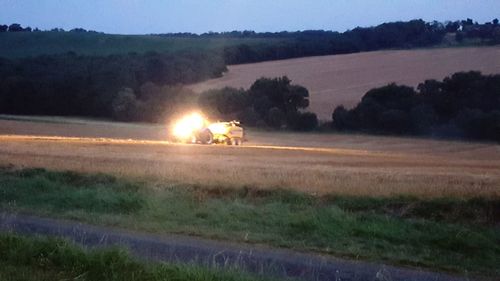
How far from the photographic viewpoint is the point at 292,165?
31062 mm

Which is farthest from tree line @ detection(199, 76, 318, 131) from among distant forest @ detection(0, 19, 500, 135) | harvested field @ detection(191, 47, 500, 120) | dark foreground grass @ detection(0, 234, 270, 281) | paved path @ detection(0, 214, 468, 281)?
dark foreground grass @ detection(0, 234, 270, 281)

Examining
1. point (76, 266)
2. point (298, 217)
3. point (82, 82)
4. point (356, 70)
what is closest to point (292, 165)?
point (298, 217)

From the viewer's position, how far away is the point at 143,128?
6725cm

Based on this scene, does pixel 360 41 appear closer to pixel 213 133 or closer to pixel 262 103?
pixel 262 103

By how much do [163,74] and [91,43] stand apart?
40.2 meters

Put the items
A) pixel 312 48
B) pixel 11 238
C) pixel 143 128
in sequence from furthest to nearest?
1. pixel 312 48
2. pixel 143 128
3. pixel 11 238

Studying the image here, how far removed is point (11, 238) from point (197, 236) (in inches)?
174

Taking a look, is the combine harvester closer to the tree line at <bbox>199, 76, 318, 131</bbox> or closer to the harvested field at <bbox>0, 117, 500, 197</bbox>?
the harvested field at <bbox>0, 117, 500, 197</bbox>

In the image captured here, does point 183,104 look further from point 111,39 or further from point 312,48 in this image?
point 111,39

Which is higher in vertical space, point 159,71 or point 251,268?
point 159,71

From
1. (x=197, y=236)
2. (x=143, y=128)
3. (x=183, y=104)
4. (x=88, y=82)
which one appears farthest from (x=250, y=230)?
(x=88, y=82)

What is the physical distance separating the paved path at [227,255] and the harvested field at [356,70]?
55.4 m

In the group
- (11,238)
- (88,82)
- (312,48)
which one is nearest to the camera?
(11,238)

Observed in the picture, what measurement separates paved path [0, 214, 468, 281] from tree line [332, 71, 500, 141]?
4623cm
